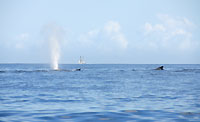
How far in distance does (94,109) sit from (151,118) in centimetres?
414

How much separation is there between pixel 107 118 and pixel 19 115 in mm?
4961

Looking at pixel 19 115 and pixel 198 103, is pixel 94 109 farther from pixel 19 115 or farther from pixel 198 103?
pixel 198 103

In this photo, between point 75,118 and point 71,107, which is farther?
point 71,107

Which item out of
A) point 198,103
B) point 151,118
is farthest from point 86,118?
point 198,103

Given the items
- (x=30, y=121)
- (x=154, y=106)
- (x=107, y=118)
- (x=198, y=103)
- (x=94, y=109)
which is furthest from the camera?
(x=198, y=103)

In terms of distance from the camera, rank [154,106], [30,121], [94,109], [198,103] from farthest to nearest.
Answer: [198,103]
[154,106]
[94,109]
[30,121]

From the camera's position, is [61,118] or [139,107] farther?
[139,107]

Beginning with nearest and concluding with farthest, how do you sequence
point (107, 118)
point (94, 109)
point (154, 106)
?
point (107, 118), point (94, 109), point (154, 106)

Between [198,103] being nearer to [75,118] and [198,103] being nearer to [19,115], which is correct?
[75,118]

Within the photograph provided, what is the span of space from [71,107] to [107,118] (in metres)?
4.11

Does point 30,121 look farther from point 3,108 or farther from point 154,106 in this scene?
point 154,106

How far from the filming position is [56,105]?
18172 millimetres

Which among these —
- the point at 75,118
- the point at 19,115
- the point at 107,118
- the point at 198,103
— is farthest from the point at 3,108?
the point at 198,103

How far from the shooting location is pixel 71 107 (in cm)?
1733
